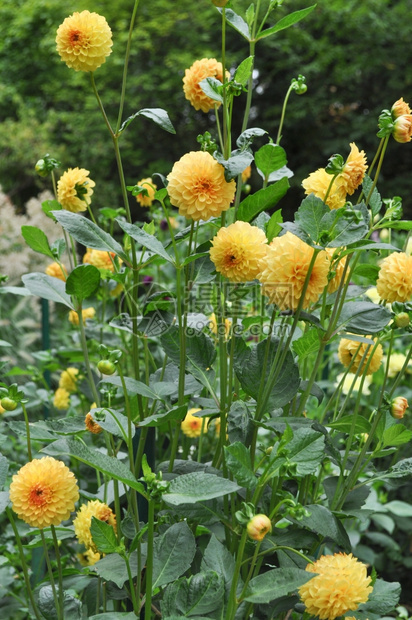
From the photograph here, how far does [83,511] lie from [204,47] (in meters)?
4.84

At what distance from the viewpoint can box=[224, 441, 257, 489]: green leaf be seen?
0.50 meters

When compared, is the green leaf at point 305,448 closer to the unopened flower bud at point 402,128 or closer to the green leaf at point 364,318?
the green leaf at point 364,318

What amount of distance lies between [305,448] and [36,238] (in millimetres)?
373

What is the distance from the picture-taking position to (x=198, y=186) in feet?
1.86

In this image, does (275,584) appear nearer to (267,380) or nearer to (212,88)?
(267,380)

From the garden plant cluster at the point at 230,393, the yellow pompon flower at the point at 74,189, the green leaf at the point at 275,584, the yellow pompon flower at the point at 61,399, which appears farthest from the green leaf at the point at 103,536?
the yellow pompon flower at the point at 61,399

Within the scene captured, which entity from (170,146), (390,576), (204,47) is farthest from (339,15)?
(390,576)

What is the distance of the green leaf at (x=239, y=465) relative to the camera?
500mm

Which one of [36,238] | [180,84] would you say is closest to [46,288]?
[36,238]

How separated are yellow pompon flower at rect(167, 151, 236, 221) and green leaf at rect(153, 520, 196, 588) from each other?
0.28 m

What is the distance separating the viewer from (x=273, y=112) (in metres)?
5.35

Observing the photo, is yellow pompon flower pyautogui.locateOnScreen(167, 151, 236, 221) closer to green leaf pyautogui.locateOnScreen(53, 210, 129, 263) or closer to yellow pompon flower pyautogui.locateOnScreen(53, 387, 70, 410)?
green leaf pyautogui.locateOnScreen(53, 210, 129, 263)

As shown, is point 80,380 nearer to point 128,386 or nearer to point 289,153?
point 128,386

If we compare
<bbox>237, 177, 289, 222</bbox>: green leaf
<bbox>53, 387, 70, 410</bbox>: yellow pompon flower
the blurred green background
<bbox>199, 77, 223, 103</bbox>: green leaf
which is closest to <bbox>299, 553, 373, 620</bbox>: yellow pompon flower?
<bbox>237, 177, 289, 222</bbox>: green leaf
